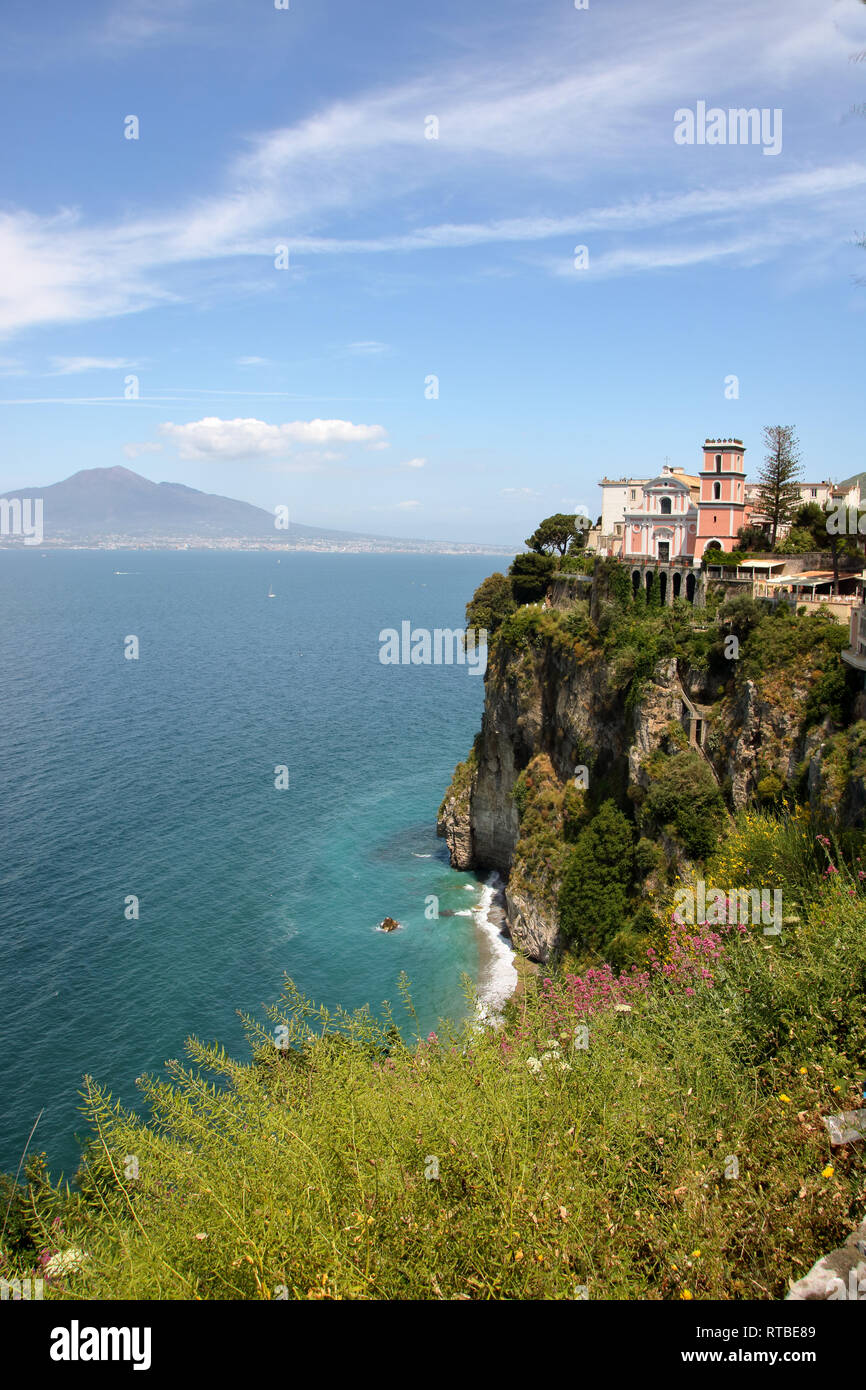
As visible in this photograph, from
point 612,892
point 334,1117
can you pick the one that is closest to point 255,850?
point 612,892

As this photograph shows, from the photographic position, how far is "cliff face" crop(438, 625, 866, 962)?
87.8ft

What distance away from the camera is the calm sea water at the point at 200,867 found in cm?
3456

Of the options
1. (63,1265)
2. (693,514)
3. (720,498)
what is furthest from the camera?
(693,514)

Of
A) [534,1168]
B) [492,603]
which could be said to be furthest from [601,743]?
[534,1168]

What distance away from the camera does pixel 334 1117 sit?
10.3 meters

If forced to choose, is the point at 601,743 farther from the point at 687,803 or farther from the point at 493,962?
the point at 493,962

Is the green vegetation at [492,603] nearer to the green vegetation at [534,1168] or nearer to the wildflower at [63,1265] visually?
the green vegetation at [534,1168]

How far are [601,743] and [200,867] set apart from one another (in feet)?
77.6

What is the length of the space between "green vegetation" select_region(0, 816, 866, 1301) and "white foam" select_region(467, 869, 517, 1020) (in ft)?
72.0

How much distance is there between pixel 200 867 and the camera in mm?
48938

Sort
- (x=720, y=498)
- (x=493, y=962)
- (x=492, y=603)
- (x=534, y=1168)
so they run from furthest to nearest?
(x=492, y=603) → (x=720, y=498) → (x=493, y=962) → (x=534, y=1168)

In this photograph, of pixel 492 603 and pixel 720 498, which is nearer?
pixel 720 498

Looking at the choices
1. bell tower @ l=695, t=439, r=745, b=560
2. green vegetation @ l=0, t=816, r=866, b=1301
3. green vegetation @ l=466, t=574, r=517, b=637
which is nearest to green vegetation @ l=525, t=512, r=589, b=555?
green vegetation @ l=466, t=574, r=517, b=637
